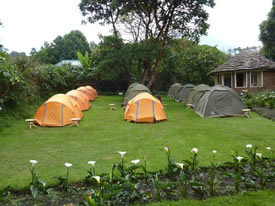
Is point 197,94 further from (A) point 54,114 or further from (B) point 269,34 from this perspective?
(B) point 269,34

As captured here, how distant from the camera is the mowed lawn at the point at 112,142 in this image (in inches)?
221

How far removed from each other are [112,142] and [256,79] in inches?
734

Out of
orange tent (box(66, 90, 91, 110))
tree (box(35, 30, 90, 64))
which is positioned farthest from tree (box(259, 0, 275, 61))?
tree (box(35, 30, 90, 64))

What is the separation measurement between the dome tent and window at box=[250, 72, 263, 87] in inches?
389

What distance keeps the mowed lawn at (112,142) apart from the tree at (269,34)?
48.1 ft

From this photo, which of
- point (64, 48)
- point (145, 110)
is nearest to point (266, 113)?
point (145, 110)

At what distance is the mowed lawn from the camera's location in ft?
18.4

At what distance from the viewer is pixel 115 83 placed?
93.6 ft

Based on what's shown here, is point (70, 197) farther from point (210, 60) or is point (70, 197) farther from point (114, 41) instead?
point (210, 60)

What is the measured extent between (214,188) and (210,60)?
23647mm

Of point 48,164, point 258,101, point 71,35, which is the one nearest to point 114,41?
point 258,101

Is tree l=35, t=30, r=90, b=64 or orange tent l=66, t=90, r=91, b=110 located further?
tree l=35, t=30, r=90, b=64

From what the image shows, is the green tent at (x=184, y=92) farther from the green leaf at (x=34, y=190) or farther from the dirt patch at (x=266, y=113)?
the green leaf at (x=34, y=190)

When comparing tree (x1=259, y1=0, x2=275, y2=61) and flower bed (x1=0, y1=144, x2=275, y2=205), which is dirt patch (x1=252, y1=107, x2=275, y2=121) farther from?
tree (x1=259, y1=0, x2=275, y2=61)
